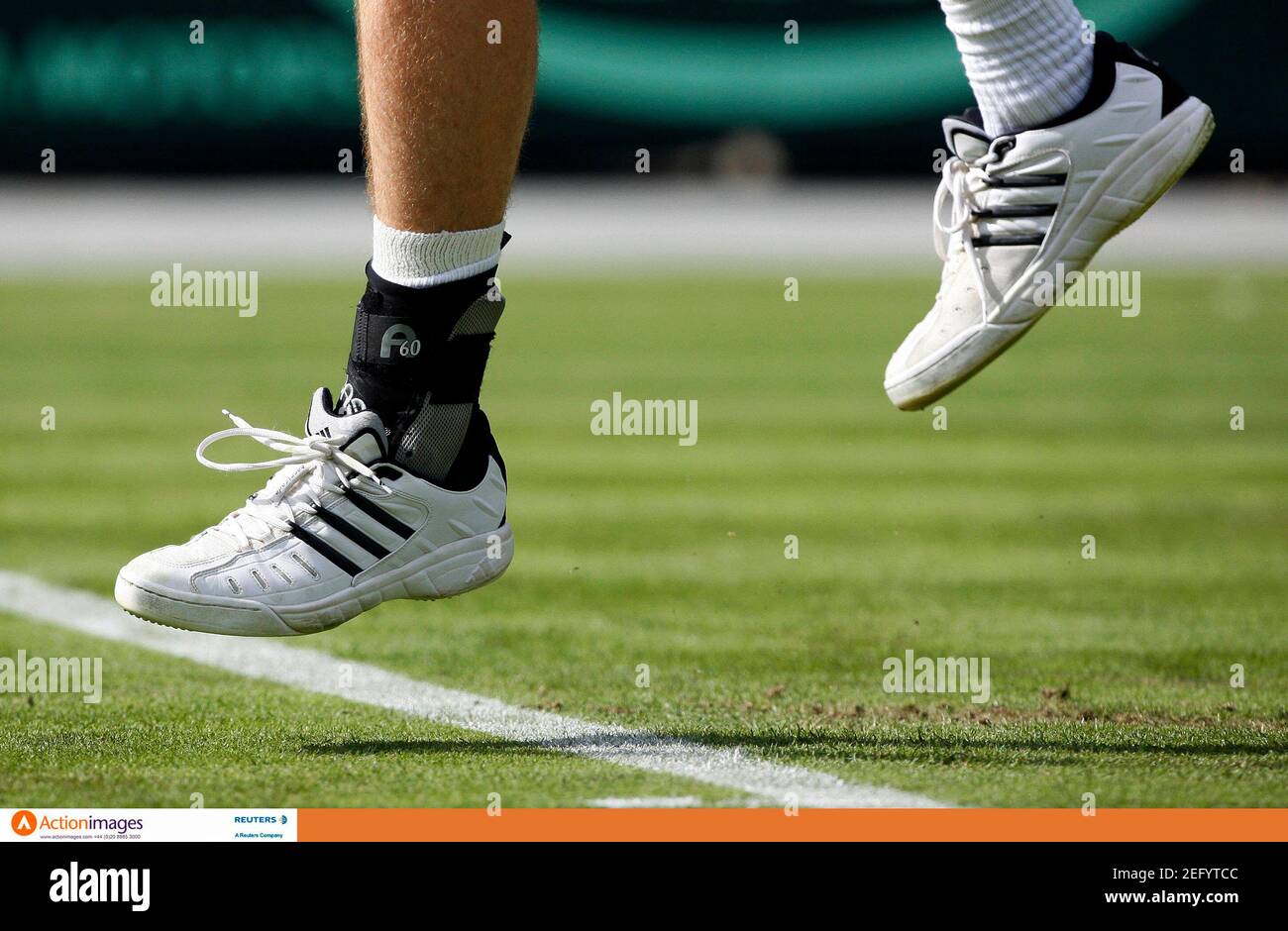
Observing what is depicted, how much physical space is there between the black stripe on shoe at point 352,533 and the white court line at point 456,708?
0.37 meters

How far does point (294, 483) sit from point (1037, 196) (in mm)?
1401

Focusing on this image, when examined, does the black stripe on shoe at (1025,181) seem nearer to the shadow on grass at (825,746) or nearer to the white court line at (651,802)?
the shadow on grass at (825,746)

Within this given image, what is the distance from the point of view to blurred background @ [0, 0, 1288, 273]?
1853 cm

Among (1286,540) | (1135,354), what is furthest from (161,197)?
(1286,540)

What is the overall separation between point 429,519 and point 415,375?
0.85 feet

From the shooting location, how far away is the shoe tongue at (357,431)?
3.21 meters

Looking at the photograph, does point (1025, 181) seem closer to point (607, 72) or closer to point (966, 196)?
point (966, 196)

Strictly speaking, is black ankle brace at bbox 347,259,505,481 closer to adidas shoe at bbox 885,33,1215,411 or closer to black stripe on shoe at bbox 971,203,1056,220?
adidas shoe at bbox 885,33,1215,411

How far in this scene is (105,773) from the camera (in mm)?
2920

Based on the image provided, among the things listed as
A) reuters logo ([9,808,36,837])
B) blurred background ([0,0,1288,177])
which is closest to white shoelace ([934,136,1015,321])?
reuters logo ([9,808,36,837])

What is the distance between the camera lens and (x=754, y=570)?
5262mm

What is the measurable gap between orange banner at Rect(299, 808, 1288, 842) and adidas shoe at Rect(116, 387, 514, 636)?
57 cm

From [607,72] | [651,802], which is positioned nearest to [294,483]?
[651,802]

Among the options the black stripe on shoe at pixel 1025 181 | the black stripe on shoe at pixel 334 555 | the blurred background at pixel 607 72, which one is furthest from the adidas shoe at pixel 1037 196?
the blurred background at pixel 607 72
